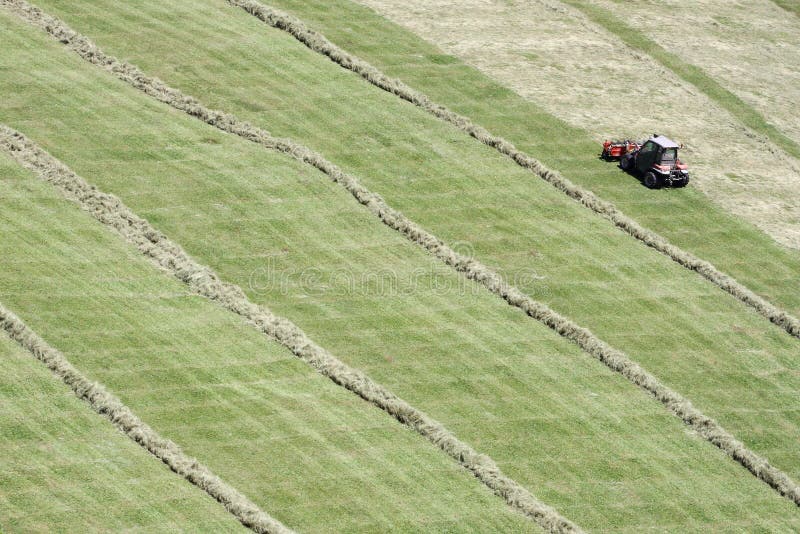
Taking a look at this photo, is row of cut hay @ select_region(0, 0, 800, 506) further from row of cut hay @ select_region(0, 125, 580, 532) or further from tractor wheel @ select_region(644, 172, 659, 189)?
tractor wheel @ select_region(644, 172, 659, 189)

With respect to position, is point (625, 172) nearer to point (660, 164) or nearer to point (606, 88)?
point (660, 164)

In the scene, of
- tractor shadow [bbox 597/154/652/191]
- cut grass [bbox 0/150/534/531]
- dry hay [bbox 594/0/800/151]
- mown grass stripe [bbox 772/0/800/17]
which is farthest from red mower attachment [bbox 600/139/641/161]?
mown grass stripe [bbox 772/0/800/17]

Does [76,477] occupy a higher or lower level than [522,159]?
lower

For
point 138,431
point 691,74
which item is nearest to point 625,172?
point 691,74

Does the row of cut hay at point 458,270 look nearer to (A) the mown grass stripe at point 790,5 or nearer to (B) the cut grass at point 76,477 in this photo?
(B) the cut grass at point 76,477

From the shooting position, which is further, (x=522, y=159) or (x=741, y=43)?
(x=741, y=43)

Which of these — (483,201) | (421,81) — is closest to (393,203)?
(483,201)
